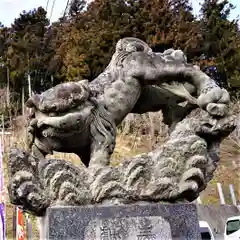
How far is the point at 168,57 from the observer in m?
4.23

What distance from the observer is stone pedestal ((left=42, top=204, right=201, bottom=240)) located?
11.4 feet

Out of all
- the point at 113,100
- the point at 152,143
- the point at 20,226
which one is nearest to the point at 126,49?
Answer: the point at 113,100

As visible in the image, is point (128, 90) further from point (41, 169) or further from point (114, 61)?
point (41, 169)

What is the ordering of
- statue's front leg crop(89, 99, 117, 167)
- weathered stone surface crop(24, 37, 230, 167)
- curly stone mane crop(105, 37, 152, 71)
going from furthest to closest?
curly stone mane crop(105, 37, 152, 71) → statue's front leg crop(89, 99, 117, 167) → weathered stone surface crop(24, 37, 230, 167)

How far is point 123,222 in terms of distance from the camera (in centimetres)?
360

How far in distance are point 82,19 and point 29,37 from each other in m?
2.87

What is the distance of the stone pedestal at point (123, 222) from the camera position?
3.48 metres

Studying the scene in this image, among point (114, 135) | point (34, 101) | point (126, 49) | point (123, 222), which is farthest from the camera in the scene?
point (126, 49)

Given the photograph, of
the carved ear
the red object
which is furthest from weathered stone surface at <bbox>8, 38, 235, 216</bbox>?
the red object

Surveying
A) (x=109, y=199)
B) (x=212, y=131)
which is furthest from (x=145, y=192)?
(x=212, y=131)

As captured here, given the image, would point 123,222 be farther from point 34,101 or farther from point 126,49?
point 126,49

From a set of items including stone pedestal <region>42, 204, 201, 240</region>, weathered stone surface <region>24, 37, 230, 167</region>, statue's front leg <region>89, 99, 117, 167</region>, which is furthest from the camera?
statue's front leg <region>89, 99, 117, 167</region>

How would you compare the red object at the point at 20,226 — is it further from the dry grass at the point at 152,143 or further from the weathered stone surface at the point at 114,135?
the dry grass at the point at 152,143

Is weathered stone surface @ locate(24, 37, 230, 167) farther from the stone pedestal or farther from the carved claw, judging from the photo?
the stone pedestal
